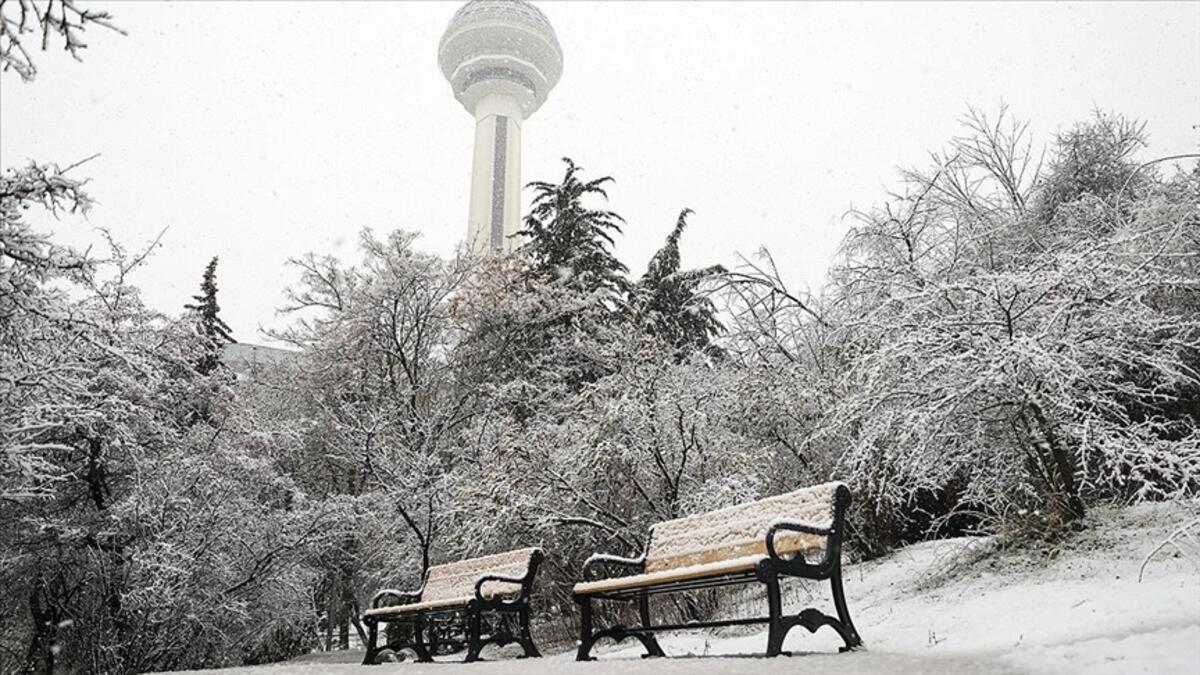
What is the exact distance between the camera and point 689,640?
635cm

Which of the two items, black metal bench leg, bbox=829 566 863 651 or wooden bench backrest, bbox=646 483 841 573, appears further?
wooden bench backrest, bbox=646 483 841 573

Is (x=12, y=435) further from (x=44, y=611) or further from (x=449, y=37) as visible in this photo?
(x=449, y=37)

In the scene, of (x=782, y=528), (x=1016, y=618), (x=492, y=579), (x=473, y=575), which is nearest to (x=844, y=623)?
(x=782, y=528)

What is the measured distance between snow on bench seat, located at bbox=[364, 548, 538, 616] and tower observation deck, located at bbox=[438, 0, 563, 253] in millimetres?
69974

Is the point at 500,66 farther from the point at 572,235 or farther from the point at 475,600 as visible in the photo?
the point at 475,600

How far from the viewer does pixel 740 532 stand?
533cm

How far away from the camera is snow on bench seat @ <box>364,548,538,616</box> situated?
273 inches

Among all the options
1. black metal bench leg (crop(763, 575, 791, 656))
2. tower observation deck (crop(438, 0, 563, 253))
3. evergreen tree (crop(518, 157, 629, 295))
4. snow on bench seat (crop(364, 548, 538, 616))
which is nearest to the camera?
black metal bench leg (crop(763, 575, 791, 656))

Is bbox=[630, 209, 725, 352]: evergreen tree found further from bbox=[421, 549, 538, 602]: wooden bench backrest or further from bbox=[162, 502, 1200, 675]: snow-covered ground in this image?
bbox=[162, 502, 1200, 675]: snow-covered ground

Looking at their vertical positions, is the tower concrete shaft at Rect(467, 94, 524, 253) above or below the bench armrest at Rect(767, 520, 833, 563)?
above

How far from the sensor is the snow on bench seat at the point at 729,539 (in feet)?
15.2

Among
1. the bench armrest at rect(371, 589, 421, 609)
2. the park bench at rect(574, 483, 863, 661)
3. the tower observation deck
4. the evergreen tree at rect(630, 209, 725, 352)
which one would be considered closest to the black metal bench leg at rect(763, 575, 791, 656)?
the park bench at rect(574, 483, 863, 661)

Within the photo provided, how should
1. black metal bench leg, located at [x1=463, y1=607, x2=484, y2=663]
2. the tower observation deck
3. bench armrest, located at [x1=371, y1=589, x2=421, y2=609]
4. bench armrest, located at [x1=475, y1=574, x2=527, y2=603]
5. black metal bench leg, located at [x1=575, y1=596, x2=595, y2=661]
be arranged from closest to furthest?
black metal bench leg, located at [x1=575, y1=596, x2=595, y2=661], bench armrest, located at [x1=475, y1=574, x2=527, y2=603], black metal bench leg, located at [x1=463, y1=607, x2=484, y2=663], bench armrest, located at [x1=371, y1=589, x2=421, y2=609], the tower observation deck

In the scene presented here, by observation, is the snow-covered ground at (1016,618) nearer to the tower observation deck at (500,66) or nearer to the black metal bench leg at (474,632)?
the black metal bench leg at (474,632)
